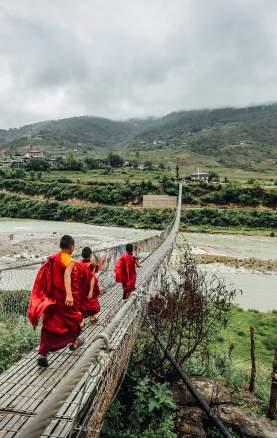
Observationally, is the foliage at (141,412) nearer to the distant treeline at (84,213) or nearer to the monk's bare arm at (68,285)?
the monk's bare arm at (68,285)

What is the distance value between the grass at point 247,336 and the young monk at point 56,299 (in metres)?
4.88

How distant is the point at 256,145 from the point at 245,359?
137 m

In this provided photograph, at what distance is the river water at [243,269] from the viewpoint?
15.8 m

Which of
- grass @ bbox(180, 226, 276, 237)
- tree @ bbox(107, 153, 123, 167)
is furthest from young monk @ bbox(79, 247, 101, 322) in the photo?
tree @ bbox(107, 153, 123, 167)

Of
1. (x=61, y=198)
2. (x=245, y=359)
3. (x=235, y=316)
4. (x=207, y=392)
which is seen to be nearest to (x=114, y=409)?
(x=207, y=392)

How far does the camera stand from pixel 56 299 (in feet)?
13.6

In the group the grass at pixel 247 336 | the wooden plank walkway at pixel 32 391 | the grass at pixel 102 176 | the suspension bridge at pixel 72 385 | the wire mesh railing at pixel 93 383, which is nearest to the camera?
the wire mesh railing at pixel 93 383

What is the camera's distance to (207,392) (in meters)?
5.55

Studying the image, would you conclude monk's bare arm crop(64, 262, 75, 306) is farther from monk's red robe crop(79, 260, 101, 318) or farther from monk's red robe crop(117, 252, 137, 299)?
monk's red robe crop(117, 252, 137, 299)

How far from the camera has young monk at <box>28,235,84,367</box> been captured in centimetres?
406

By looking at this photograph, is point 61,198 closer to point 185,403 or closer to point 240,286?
point 240,286

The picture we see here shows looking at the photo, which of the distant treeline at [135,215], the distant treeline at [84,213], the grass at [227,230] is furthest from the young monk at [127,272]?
the distant treeline at [84,213]

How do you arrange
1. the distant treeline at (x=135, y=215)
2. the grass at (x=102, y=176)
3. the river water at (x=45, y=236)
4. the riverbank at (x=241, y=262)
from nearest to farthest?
the riverbank at (x=241, y=262) < the river water at (x=45, y=236) < the distant treeline at (x=135, y=215) < the grass at (x=102, y=176)

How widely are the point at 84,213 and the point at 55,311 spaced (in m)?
40.5
